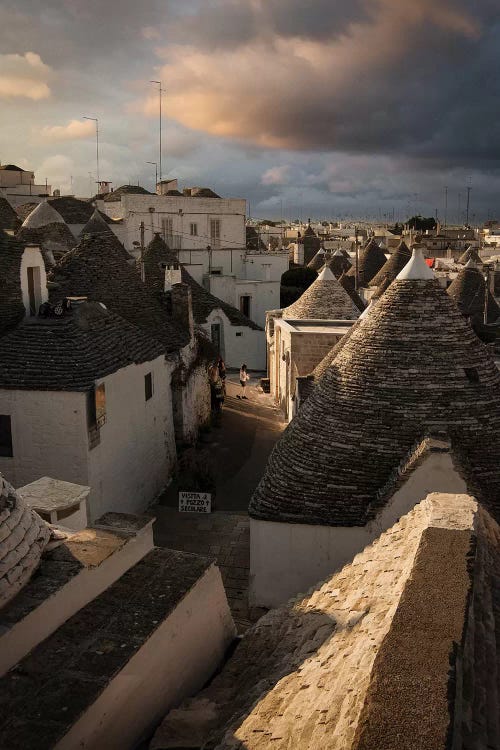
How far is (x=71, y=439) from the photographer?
12055 mm

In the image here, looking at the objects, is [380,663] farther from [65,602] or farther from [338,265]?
[338,265]

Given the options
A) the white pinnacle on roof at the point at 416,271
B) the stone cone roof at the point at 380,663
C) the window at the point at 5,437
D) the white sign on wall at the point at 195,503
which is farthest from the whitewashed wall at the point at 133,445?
the stone cone roof at the point at 380,663

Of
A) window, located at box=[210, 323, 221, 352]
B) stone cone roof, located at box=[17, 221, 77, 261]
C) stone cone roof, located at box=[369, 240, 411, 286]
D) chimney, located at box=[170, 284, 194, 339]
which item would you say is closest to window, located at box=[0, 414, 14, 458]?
chimney, located at box=[170, 284, 194, 339]

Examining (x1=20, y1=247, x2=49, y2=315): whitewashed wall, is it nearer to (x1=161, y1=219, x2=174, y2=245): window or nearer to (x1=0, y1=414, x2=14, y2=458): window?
(x1=0, y1=414, x2=14, y2=458): window

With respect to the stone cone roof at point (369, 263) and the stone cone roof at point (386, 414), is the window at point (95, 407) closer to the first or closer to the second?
the stone cone roof at point (386, 414)

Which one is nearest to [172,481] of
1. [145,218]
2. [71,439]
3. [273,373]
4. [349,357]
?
[71,439]

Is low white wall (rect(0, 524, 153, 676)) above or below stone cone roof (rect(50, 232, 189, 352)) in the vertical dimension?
below

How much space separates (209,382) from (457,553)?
51.2 ft

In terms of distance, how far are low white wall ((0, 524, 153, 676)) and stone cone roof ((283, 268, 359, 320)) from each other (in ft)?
61.8

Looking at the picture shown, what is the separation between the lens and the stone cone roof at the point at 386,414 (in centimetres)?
991

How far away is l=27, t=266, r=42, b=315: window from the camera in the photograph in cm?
1503

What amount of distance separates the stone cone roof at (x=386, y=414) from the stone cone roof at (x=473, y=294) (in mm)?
19290

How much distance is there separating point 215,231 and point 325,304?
19.0m

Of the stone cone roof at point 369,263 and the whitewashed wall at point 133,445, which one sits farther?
the stone cone roof at point 369,263
